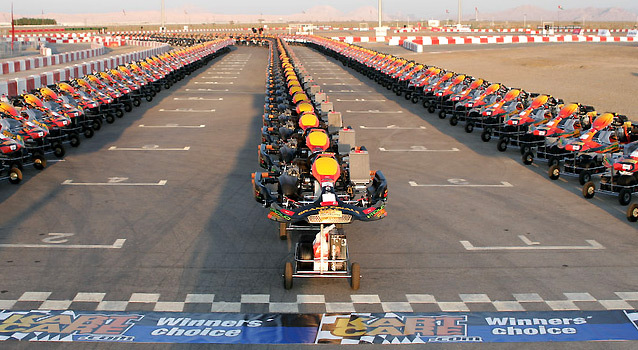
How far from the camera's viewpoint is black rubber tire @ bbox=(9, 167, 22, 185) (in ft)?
53.1

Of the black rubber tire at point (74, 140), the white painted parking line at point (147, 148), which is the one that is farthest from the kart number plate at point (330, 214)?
the black rubber tire at point (74, 140)

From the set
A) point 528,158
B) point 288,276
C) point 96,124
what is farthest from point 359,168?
point 96,124

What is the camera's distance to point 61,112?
21172mm

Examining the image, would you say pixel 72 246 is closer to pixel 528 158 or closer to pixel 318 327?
pixel 318 327

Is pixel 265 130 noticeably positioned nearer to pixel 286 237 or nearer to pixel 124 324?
pixel 286 237

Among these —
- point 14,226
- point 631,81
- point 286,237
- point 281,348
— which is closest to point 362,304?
point 281,348

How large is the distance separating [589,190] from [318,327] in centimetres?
870

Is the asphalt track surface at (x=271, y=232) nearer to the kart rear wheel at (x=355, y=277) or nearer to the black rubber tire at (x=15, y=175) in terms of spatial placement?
the kart rear wheel at (x=355, y=277)

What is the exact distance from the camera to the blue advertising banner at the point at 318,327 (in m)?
8.58

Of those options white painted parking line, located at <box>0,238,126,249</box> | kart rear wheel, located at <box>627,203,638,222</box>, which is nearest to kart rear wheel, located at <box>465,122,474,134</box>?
kart rear wheel, located at <box>627,203,638,222</box>

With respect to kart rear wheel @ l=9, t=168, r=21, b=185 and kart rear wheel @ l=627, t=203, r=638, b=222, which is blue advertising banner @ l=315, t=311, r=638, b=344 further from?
kart rear wheel @ l=9, t=168, r=21, b=185

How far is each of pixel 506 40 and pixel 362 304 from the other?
242ft

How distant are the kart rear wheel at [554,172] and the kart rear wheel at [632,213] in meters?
3.57

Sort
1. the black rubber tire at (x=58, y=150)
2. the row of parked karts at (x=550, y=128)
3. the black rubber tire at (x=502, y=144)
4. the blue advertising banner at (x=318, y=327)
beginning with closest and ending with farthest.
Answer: the blue advertising banner at (x=318, y=327) < the row of parked karts at (x=550, y=128) < the black rubber tire at (x=58, y=150) < the black rubber tire at (x=502, y=144)
